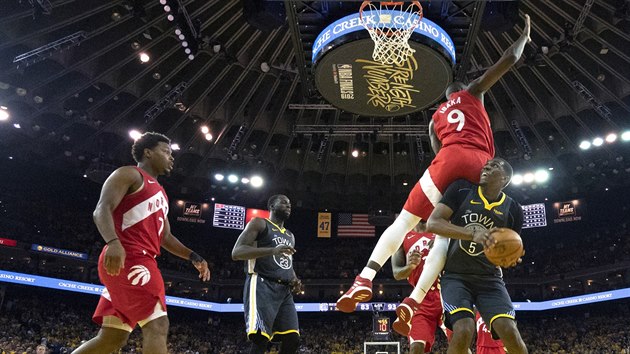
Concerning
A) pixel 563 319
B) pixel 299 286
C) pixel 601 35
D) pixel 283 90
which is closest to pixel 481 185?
pixel 299 286

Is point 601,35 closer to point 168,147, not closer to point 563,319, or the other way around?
point 168,147

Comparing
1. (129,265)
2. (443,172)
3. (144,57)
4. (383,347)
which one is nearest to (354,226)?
(383,347)

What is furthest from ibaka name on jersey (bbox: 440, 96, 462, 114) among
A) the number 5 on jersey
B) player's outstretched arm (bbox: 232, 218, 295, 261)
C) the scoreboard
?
the scoreboard

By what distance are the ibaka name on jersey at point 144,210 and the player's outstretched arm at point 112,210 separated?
158mm

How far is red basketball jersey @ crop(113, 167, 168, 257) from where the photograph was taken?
4684 mm

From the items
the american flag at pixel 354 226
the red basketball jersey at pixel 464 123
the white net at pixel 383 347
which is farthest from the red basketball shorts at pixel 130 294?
the american flag at pixel 354 226

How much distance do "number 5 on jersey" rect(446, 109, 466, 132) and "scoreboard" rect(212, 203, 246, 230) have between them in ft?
89.5

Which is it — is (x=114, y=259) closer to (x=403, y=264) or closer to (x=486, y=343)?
(x=486, y=343)

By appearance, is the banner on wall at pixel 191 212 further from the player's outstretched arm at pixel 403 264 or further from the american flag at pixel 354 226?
the player's outstretched arm at pixel 403 264

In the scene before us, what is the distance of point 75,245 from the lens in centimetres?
2905

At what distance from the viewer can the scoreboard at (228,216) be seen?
31828mm

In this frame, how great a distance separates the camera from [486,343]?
18.3ft

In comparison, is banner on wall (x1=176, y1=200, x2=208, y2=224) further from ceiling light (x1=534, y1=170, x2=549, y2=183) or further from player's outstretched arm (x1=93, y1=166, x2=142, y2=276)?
player's outstretched arm (x1=93, y1=166, x2=142, y2=276)

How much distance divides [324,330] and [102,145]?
16.7m
